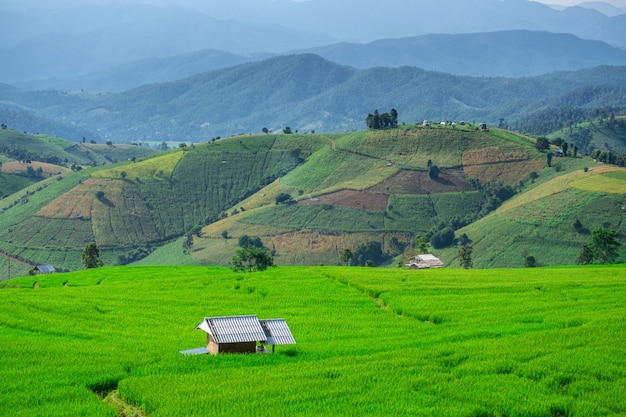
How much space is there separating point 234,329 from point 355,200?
14308cm

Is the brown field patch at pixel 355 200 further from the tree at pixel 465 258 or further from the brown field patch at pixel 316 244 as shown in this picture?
the tree at pixel 465 258

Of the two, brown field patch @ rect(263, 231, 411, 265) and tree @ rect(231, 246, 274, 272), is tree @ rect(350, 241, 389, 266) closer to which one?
brown field patch @ rect(263, 231, 411, 265)

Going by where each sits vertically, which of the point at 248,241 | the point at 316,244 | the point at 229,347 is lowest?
the point at 316,244

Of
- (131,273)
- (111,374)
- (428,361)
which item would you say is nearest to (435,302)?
(428,361)

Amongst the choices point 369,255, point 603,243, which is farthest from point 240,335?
point 369,255

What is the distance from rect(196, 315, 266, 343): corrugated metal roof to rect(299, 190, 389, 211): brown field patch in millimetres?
137275

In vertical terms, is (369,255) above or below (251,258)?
below

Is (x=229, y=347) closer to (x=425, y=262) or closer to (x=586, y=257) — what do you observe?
(x=425, y=262)

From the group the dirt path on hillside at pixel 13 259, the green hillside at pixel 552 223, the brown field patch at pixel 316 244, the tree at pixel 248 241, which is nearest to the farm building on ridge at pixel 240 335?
the green hillside at pixel 552 223

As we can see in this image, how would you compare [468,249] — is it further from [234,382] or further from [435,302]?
[234,382]

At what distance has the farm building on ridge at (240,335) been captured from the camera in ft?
165

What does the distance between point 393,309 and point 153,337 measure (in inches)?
824

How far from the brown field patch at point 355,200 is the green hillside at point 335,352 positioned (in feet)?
357

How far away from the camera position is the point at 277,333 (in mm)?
51875
